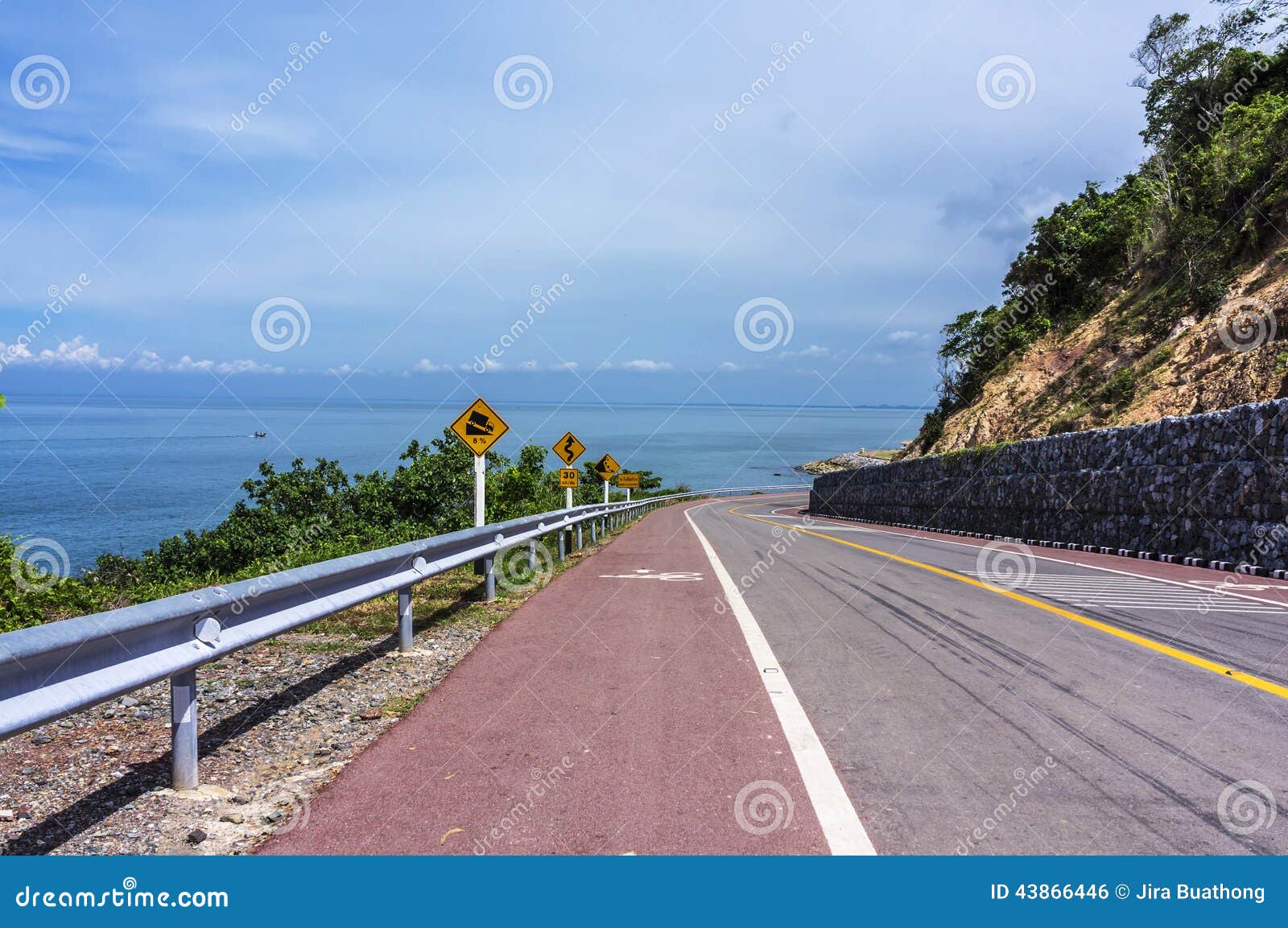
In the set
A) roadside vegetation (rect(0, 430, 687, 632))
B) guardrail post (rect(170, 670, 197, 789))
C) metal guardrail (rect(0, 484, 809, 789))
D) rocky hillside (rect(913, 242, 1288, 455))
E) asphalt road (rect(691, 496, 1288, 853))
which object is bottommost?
asphalt road (rect(691, 496, 1288, 853))

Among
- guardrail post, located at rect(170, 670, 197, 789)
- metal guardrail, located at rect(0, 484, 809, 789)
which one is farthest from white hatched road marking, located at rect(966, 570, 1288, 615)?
guardrail post, located at rect(170, 670, 197, 789)

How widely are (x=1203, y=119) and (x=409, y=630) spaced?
42.8m

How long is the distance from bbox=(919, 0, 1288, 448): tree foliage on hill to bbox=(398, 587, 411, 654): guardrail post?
28876 mm

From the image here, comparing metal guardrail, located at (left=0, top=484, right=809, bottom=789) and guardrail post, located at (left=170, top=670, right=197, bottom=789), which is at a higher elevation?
metal guardrail, located at (left=0, top=484, right=809, bottom=789)

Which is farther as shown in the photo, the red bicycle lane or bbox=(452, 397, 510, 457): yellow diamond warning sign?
bbox=(452, 397, 510, 457): yellow diamond warning sign

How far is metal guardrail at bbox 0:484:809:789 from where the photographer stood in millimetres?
3424

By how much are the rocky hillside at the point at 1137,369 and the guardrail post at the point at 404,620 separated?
22258 mm

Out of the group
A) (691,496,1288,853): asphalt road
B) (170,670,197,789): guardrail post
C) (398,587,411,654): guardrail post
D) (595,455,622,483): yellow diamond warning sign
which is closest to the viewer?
(691,496,1288,853): asphalt road

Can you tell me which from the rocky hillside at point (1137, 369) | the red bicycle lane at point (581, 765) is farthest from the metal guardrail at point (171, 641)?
the rocky hillside at point (1137, 369)

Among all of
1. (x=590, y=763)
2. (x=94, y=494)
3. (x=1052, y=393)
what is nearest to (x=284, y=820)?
(x=590, y=763)

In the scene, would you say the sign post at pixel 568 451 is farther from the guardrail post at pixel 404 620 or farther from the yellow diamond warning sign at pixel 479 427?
the guardrail post at pixel 404 620

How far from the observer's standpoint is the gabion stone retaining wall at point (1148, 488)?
50.6 feet

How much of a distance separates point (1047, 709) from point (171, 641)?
16.9 ft

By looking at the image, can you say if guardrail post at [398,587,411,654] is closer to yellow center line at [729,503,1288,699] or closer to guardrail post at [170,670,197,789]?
guardrail post at [170,670,197,789]
